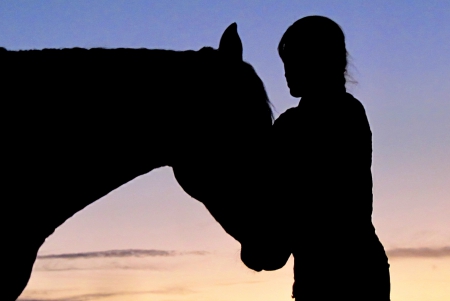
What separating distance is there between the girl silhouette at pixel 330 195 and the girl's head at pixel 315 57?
0.5 inches

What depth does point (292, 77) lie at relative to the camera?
2.13 metres

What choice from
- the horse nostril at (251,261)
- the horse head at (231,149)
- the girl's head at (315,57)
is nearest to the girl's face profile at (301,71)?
the girl's head at (315,57)

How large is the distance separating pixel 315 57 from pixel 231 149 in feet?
2.08

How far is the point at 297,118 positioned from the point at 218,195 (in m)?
0.64

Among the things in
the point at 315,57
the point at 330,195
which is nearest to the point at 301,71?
the point at 315,57

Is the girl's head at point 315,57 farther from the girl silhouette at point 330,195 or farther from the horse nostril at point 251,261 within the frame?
the horse nostril at point 251,261

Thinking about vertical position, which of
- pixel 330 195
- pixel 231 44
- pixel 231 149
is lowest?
pixel 330 195

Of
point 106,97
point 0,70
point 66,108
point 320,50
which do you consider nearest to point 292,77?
point 320,50

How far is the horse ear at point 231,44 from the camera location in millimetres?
2329

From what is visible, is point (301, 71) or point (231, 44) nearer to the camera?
point (301, 71)

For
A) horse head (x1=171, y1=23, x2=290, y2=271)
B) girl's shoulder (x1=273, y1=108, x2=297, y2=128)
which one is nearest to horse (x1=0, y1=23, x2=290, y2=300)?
horse head (x1=171, y1=23, x2=290, y2=271)

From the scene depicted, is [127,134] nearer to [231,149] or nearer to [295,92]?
[231,149]

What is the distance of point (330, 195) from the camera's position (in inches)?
73.7

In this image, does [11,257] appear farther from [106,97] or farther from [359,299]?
[359,299]
